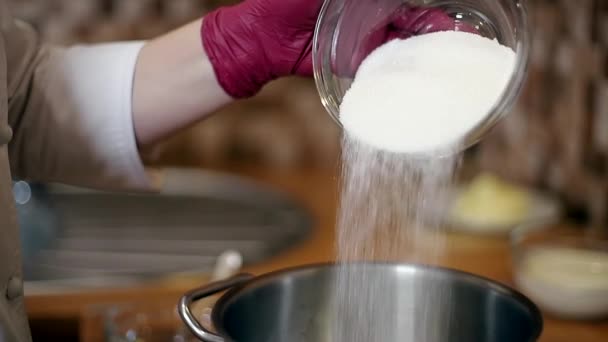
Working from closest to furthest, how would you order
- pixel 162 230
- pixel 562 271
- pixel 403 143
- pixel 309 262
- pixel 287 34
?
pixel 403 143, pixel 287 34, pixel 562 271, pixel 309 262, pixel 162 230

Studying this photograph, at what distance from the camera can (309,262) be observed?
1.26m

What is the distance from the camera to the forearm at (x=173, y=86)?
879mm

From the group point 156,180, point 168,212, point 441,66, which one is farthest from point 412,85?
point 168,212

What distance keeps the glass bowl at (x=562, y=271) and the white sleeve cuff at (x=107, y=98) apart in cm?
48

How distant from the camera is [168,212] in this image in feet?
5.19

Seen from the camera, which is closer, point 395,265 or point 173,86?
point 395,265

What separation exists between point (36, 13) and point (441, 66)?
1.12 m

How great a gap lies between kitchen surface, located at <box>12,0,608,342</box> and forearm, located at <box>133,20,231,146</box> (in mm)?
51

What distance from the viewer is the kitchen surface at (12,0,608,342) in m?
1.11

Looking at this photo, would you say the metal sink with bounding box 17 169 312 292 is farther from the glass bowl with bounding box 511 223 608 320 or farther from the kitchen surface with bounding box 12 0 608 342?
the glass bowl with bounding box 511 223 608 320

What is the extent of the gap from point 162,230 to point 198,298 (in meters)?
0.78

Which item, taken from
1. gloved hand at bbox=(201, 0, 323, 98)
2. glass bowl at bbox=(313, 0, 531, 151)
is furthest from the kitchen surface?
glass bowl at bbox=(313, 0, 531, 151)

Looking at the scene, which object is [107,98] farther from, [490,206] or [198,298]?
[490,206]

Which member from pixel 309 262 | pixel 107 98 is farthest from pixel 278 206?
pixel 107 98
